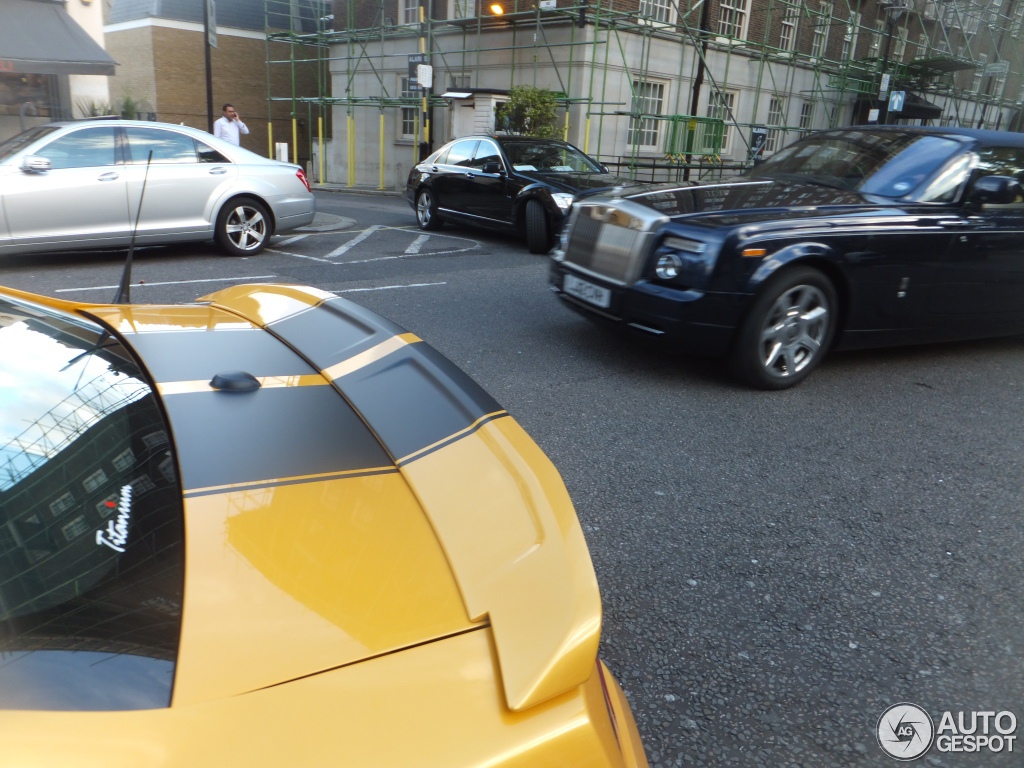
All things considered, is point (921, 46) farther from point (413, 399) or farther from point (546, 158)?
point (413, 399)

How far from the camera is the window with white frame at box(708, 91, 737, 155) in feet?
74.7

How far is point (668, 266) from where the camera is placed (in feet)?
15.9

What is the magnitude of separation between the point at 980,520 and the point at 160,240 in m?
8.27

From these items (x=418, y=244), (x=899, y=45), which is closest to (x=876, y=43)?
(x=899, y=45)

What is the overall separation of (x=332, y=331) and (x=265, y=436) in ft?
2.00

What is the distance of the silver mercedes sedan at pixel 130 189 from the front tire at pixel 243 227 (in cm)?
1

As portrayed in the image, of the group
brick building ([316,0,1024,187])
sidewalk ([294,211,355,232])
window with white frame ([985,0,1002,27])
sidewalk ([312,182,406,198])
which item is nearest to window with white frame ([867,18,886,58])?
brick building ([316,0,1024,187])

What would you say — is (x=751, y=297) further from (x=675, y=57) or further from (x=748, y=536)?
(x=675, y=57)

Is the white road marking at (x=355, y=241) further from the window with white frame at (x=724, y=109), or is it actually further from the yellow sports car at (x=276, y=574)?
the window with white frame at (x=724, y=109)

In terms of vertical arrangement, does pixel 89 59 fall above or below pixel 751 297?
above

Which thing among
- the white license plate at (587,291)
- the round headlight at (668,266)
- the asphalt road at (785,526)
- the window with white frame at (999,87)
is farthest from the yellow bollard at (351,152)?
the window with white frame at (999,87)

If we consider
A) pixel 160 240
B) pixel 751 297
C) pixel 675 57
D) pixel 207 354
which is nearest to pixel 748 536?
pixel 751 297

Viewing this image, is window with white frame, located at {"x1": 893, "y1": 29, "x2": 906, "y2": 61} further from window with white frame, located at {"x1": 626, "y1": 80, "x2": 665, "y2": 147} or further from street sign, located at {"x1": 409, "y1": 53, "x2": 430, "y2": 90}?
street sign, located at {"x1": 409, "y1": 53, "x2": 430, "y2": 90}

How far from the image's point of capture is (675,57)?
21250 mm
